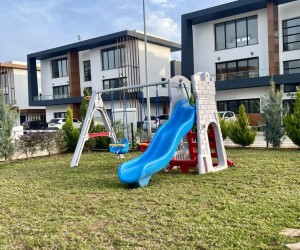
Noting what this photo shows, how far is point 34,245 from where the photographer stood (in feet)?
12.8

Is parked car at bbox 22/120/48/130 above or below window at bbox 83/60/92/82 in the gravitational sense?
below

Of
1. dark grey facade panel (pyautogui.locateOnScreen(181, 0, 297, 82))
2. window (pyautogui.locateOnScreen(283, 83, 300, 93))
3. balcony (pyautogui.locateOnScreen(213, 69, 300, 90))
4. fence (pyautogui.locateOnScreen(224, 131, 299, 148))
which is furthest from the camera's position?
dark grey facade panel (pyautogui.locateOnScreen(181, 0, 297, 82))

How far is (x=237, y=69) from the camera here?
1125 inches

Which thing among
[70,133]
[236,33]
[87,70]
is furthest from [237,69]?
[70,133]

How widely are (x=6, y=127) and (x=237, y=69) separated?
2154cm

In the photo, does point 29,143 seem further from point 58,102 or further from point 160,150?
point 58,102

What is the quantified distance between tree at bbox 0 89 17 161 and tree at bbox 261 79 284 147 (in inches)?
377

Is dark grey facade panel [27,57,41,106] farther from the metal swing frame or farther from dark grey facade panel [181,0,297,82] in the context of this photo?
the metal swing frame

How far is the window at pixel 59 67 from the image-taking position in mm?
40375

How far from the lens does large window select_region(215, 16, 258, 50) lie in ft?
90.5

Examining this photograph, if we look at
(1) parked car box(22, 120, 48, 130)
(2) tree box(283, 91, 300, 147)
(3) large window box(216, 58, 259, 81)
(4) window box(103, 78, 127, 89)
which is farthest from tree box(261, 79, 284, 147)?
(1) parked car box(22, 120, 48, 130)

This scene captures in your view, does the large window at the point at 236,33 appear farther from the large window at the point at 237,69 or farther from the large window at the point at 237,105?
the large window at the point at 237,105

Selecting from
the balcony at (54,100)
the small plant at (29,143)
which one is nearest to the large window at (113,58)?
the balcony at (54,100)

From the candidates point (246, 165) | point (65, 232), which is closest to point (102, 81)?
point (246, 165)
